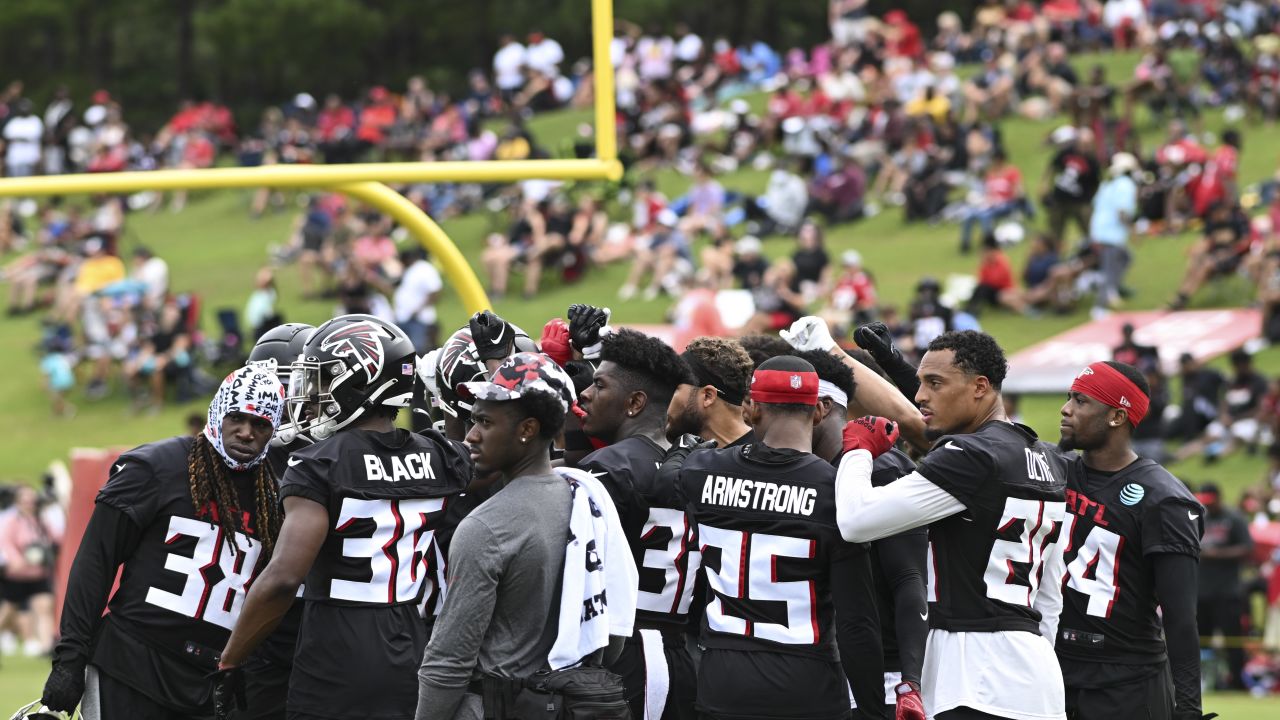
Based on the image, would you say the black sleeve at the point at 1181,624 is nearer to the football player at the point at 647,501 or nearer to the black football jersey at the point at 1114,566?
the black football jersey at the point at 1114,566

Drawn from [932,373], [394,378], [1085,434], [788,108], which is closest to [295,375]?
[394,378]

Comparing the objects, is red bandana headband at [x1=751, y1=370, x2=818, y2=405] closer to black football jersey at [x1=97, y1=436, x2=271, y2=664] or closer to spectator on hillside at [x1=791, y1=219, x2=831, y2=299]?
black football jersey at [x1=97, y1=436, x2=271, y2=664]

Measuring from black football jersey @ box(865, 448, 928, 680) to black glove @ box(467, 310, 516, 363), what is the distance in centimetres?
118

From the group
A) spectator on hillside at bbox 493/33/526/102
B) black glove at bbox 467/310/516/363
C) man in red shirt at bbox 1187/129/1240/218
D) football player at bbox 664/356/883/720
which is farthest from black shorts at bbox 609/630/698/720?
spectator on hillside at bbox 493/33/526/102

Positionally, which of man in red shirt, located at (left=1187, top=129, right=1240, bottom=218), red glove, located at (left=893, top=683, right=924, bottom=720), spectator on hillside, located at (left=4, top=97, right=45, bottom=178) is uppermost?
spectator on hillside, located at (left=4, top=97, right=45, bottom=178)

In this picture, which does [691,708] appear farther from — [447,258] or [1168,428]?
[1168,428]

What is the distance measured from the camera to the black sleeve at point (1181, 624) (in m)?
5.49

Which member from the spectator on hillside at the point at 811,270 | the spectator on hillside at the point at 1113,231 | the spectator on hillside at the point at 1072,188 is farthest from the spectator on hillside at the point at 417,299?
the spectator on hillside at the point at 1113,231

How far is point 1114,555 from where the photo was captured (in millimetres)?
5680

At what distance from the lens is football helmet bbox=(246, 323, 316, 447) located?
5.21 meters

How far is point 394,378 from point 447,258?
7.42 feet

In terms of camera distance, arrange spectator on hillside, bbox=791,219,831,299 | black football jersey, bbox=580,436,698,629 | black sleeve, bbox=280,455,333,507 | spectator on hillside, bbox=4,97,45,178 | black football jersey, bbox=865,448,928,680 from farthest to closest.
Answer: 1. spectator on hillside, bbox=791,219,831,299
2. spectator on hillside, bbox=4,97,45,178
3. black football jersey, bbox=580,436,698,629
4. black football jersey, bbox=865,448,928,680
5. black sleeve, bbox=280,455,333,507

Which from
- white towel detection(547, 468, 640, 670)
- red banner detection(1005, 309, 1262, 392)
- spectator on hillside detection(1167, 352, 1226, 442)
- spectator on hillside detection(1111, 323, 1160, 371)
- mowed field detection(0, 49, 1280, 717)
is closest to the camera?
white towel detection(547, 468, 640, 670)

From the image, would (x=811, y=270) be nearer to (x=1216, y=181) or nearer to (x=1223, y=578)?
(x=1216, y=181)
